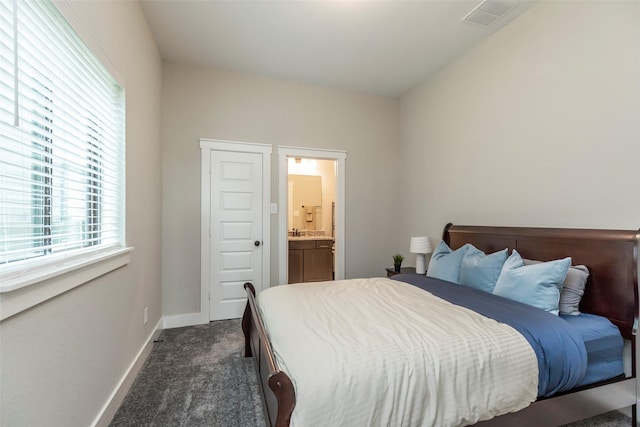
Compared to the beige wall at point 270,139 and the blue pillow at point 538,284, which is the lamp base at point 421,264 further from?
the blue pillow at point 538,284

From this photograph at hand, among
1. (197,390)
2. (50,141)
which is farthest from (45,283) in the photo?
(197,390)

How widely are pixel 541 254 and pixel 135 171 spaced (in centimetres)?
339

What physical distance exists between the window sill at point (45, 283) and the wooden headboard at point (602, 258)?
3.06 m

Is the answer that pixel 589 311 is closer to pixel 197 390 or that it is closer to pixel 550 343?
pixel 550 343

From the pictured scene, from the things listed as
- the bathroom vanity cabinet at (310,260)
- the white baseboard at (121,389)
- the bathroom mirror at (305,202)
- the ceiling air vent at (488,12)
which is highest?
the ceiling air vent at (488,12)

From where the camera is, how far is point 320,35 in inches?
110

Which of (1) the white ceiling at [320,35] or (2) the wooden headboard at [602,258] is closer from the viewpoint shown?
(2) the wooden headboard at [602,258]

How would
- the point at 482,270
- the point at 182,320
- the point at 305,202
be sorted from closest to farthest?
the point at 482,270 → the point at 182,320 → the point at 305,202

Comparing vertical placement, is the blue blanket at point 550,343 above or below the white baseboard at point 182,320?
above

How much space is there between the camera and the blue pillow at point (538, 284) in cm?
178

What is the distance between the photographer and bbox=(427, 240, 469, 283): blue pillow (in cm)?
257

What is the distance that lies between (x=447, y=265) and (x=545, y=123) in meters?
1.47

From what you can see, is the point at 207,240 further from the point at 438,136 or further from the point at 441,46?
the point at 441,46

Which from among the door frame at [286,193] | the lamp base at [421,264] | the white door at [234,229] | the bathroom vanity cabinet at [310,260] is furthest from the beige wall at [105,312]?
the lamp base at [421,264]
